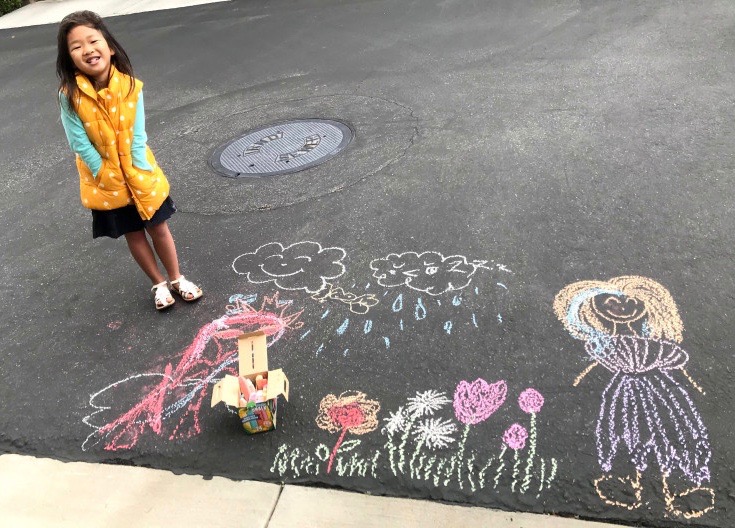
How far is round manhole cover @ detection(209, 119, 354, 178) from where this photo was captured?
501 cm

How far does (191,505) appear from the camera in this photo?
243cm

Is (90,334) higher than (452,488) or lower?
lower

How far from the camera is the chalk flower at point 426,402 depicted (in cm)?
265

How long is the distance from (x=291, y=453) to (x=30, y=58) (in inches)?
396

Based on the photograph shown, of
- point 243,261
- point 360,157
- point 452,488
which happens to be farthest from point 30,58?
point 452,488

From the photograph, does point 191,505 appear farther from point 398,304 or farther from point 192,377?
point 398,304

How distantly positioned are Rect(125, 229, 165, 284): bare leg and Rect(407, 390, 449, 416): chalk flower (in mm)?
1674

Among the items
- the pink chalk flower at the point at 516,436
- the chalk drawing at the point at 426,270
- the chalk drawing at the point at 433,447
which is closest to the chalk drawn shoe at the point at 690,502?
the chalk drawing at the point at 433,447

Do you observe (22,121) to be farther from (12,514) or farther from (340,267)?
(12,514)

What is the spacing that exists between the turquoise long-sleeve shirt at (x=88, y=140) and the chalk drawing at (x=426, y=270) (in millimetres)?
1339

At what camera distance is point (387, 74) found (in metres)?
6.65

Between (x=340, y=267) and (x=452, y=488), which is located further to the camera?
(x=340, y=267)

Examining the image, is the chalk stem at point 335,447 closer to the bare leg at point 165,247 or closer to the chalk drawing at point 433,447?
the chalk drawing at point 433,447

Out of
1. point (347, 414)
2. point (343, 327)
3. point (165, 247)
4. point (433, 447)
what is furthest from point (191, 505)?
point (165, 247)
